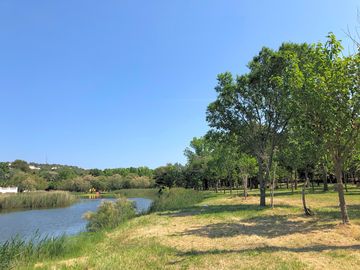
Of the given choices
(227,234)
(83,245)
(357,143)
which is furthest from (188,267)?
(357,143)

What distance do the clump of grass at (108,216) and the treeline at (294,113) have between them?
827 centimetres

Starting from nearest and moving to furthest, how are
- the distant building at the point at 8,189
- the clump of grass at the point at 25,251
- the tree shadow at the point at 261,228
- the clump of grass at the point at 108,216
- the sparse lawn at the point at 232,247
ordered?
the sparse lawn at the point at 232,247, the clump of grass at the point at 25,251, the tree shadow at the point at 261,228, the clump of grass at the point at 108,216, the distant building at the point at 8,189

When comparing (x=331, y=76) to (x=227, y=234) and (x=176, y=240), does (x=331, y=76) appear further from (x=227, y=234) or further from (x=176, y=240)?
(x=176, y=240)

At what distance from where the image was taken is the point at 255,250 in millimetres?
8961

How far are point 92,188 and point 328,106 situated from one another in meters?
94.7

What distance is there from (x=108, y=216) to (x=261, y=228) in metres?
10.7

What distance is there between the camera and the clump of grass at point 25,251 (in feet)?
27.5

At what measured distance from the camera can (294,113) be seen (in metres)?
14.1

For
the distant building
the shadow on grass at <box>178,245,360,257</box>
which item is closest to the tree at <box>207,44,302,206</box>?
the shadow on grass at <box>178,245,360,257</box>

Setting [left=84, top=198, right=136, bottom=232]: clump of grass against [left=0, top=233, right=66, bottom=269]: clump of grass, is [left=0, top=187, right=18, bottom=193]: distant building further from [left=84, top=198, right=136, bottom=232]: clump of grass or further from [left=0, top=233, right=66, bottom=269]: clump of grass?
[left=0, top=233, right=66, bottom=269]: clump of grass

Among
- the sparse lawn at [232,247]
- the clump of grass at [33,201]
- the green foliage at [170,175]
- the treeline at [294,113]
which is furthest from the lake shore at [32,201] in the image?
the sparse lawn at [232,247]

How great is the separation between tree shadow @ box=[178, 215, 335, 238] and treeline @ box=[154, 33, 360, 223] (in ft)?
5.18

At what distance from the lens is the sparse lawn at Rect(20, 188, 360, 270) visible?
788cm

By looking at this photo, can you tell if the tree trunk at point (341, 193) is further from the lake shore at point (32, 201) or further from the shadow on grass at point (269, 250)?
the lake shore at point (32, 201)
